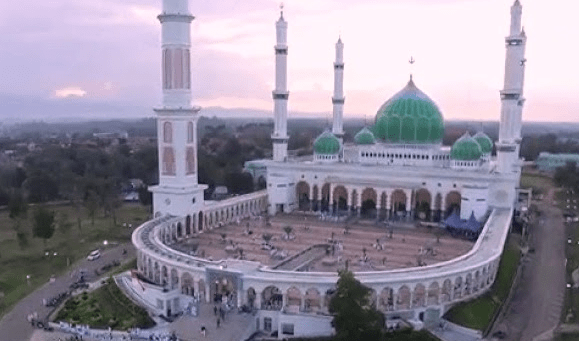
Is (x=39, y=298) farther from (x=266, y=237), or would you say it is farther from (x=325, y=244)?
(x=325, y=244)

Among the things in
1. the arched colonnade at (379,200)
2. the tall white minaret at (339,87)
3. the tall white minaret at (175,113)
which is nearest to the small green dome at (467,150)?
the arched colonnade at (379,200)

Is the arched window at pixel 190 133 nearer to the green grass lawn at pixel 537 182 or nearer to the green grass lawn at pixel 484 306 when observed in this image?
the green grass lawn at pixel 484 306

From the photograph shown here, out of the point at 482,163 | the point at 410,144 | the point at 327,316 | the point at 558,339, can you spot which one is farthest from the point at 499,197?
the point at 327,316

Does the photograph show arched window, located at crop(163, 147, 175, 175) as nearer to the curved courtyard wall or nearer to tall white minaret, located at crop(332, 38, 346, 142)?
the curved courtyard wall

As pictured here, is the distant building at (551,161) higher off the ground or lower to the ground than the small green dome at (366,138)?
lower

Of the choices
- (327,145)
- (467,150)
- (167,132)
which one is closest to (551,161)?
(467,150)

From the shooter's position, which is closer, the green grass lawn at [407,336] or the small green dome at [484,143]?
the green grass lawn at [407,336]

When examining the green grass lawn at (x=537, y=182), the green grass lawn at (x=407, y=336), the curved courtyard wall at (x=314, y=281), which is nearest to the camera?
the green grass lawn at (x=407, y=336)

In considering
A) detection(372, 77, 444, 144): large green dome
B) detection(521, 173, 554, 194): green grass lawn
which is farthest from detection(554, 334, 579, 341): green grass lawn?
detection(521, 173, 554, 194): green grass lawn
